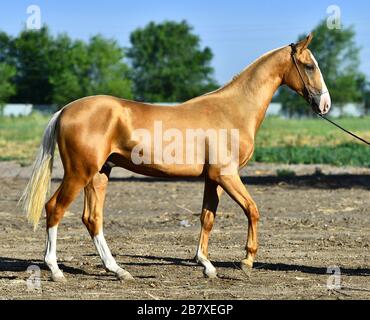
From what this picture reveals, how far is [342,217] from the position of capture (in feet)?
40.3

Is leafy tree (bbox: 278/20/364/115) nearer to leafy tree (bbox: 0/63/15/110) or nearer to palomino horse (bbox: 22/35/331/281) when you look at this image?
leafy tree (bbox: 0/63/15/110)

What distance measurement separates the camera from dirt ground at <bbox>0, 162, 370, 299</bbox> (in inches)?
284

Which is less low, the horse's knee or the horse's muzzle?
the horse's muzzle

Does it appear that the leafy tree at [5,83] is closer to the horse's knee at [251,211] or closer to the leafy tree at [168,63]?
the leafy tree at [168,63]

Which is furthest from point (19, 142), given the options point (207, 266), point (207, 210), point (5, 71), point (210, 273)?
point (5, 71)

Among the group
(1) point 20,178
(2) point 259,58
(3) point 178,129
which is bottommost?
(1) point 20,178

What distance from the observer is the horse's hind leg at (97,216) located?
7961 mm

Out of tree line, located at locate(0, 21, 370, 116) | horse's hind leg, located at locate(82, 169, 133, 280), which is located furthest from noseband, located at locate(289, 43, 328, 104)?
tree line, located at locate(0, 21, 370, 116)

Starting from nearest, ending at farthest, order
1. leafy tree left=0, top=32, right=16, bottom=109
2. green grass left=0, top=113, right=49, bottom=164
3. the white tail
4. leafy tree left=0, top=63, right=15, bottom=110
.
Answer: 1. the white tail
2. green grass left=0, top=113, right=49, bottom=164
3. leafy tree left=0, top=63, right=15, bottom=110
4. leafy tree left=0, top=32, right=16, bottom=109

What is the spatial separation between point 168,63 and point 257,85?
9372 centimetres

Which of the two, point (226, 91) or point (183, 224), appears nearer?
point (226, 91)
